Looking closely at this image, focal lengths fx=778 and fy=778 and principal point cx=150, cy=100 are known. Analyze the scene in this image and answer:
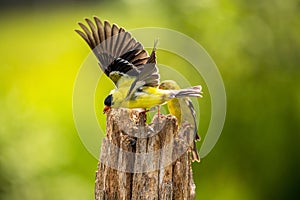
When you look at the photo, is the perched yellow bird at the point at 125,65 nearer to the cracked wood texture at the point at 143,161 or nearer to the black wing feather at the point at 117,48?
the black wing feather at the point at 117,48

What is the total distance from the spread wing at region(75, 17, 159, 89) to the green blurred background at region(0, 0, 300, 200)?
276 centimetres

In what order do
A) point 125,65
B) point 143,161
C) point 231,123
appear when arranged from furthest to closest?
point 231,123 → point 125,65 → point 143,161

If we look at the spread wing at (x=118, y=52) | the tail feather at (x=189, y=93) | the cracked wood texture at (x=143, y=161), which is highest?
the spread wing at (x=118, y=52)

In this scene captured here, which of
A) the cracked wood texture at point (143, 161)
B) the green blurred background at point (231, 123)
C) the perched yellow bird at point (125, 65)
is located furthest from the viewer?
the green blurred background at point (231, 123)

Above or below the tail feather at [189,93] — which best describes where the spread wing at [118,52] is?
above

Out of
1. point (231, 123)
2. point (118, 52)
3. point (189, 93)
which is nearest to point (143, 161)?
point (189, 93)

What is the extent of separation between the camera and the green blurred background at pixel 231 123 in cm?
665

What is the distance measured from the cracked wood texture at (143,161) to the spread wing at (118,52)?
0.28m

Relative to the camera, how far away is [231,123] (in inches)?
270

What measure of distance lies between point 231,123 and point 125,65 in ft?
10.6

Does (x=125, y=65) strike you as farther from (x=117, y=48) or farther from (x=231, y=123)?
(x=231, y=123)

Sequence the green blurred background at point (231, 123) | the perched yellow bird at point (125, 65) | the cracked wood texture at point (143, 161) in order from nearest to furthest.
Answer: the cracked wood texture at point (143, 161) < the perched yellow bird at point (125, 65) < the green blurred background at point (231, 123)

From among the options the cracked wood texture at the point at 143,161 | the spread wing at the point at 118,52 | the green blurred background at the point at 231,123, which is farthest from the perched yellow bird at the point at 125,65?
the green blurred background at the point at 231,123

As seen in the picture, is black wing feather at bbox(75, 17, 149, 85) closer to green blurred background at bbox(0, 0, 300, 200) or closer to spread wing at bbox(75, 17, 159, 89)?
spread wing at bbox(75, 17, 159, 89)
